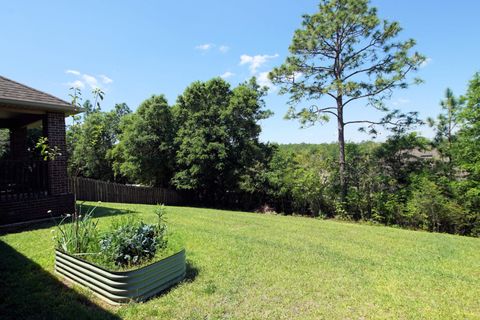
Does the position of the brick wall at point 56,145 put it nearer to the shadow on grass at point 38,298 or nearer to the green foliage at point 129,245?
the shadow on grass at point 38,298

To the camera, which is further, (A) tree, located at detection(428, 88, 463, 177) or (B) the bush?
(A) tree, located at detection(428, 88, 463, 177)

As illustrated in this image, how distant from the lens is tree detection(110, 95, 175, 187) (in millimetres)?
17172

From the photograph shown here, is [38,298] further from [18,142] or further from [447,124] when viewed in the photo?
[447,124]

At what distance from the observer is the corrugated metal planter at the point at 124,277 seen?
3264 millimetres

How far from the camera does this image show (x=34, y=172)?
7.55 metres

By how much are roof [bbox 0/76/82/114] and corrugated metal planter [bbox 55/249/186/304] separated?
435 cm

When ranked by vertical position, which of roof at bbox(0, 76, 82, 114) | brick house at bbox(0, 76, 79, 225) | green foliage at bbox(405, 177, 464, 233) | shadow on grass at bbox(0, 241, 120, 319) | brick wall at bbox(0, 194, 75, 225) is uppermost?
roof at bbox(0, 76, 82, 114)

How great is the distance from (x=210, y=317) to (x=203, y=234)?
11.8ft

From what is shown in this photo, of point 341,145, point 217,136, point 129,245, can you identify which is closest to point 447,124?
point 341,145

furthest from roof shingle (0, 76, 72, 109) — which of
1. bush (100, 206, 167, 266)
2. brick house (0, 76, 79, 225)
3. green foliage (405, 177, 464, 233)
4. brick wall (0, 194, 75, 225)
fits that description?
green foliage (405, 177, 464, 233)

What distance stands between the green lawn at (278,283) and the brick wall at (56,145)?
1664 mm

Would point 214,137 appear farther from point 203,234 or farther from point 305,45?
point 203,234

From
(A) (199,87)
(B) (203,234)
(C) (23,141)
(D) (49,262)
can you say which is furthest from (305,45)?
(D) (49,262)

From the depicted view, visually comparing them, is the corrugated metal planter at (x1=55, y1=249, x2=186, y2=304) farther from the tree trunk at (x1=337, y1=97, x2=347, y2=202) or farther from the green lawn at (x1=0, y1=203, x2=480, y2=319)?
the tree trunk at (x1=337, y1=97, x2=347, y2=202)
